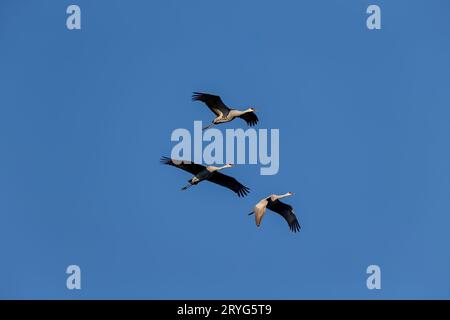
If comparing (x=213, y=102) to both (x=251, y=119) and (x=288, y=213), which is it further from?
(x=288, y=213)

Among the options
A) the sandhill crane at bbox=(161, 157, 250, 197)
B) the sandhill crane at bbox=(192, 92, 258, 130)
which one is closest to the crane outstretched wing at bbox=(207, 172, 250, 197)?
the sandhill crane at bbox=(161, 157, 250, 197)

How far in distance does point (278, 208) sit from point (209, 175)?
116 inches

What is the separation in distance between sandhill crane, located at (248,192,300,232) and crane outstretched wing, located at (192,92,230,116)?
3.41m

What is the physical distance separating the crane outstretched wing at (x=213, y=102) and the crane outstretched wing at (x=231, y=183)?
2186 mm

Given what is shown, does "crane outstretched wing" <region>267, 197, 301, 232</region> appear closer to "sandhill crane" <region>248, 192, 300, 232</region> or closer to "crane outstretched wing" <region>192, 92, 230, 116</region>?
"sandhill crane" <region>248, 192, 300, 232</region>

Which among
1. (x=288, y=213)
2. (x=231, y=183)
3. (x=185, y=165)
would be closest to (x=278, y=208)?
(x=288, y=213)

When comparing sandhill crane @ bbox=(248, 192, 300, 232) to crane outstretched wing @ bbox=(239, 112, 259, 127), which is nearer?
sandhill crane @ bbox=(248, 192, 300, 232)

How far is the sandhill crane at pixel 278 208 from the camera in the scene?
42219mm

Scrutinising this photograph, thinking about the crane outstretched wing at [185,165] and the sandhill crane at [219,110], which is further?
the sandhill crane at [219,110]

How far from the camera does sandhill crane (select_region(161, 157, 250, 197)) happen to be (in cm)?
4192

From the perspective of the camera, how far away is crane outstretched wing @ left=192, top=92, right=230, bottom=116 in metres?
42.9

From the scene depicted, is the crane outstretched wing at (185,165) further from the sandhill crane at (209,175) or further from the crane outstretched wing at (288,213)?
the crane outstretched wing at (288,213)

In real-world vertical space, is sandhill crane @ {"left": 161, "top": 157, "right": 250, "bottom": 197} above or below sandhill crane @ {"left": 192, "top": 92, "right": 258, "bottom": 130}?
below

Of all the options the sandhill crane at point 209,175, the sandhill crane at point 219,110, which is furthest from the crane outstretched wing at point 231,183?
the sandhill crane at point 219,110
